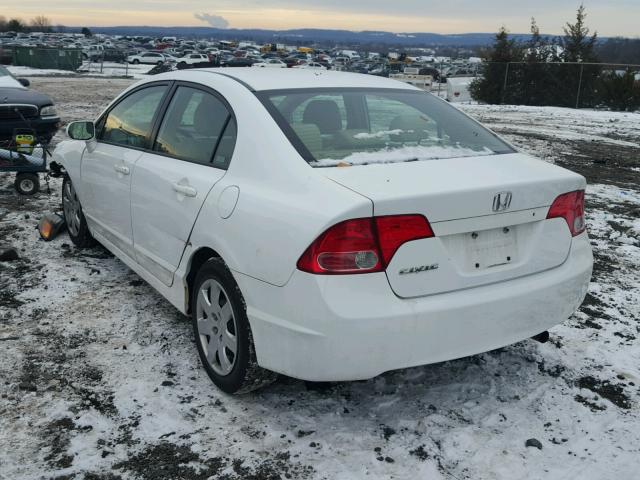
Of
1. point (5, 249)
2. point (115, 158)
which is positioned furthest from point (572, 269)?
point (5, 249)

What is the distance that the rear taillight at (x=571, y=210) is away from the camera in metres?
3.19

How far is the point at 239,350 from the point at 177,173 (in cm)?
117

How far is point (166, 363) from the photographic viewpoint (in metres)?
3.75

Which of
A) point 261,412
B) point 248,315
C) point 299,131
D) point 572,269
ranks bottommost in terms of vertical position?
point 261,412

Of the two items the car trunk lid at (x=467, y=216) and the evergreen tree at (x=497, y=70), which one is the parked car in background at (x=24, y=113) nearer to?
the car trunk lid at (x=467, y=216)

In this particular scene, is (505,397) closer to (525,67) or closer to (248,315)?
(248,315)

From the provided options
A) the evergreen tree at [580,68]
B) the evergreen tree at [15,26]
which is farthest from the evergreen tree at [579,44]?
the evergreen tree at [15,26]

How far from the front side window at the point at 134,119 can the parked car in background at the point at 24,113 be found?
16.1ft

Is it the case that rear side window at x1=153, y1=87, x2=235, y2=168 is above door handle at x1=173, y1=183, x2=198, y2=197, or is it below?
above

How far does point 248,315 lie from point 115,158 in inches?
83.6

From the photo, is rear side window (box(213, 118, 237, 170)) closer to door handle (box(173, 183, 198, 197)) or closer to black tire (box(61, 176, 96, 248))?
door handle (box(173, 183, 198, 197))

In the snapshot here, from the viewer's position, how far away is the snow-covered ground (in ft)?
9.36

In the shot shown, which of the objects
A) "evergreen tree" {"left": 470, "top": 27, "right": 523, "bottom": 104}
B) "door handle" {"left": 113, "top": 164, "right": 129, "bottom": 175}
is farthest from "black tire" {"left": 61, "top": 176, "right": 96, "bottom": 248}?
"evergreen tree" {"left": 470, "top": 27, "right": 523, "bottom": 104}

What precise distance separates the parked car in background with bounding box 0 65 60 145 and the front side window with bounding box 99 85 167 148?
4.92 metres
